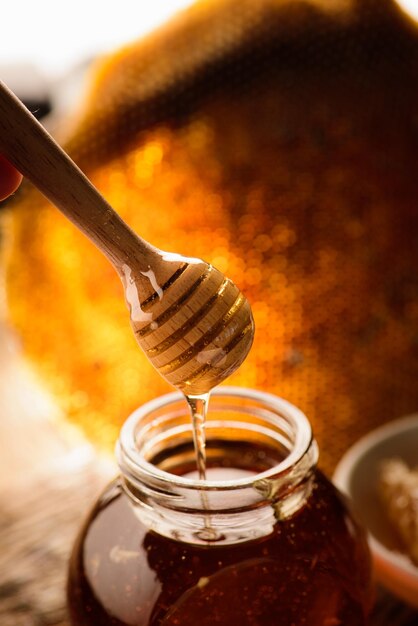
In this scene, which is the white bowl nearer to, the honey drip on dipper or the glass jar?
the glass jar

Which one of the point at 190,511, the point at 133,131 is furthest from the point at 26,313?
the point at 190,511

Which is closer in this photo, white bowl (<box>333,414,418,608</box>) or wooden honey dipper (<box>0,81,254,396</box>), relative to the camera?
wooden honey dipper (<box>0,81,254,396</box>)

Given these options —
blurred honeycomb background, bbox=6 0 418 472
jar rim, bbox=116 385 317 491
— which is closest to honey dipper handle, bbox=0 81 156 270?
jar rim, bbox=116 385 317 491

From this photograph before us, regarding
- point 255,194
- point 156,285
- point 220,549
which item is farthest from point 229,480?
point 255,194

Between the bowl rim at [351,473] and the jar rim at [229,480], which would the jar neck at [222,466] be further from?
the bowl rim at [351,473]

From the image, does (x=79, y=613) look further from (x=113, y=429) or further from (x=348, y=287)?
(x=348, y=287)

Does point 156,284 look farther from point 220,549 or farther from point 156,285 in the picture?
point 220,549
